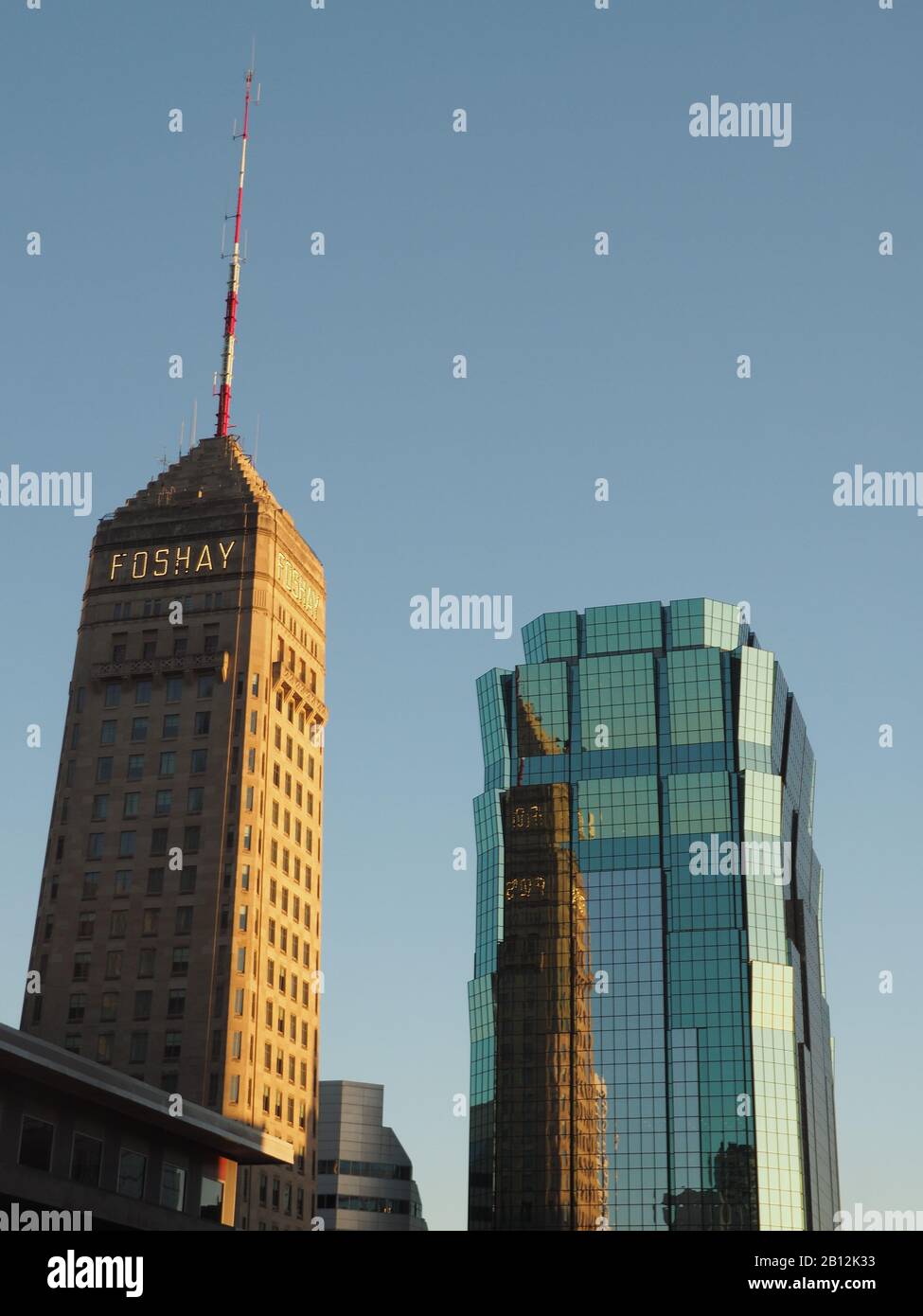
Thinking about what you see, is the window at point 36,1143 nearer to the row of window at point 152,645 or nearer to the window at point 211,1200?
the window at point 211,1200

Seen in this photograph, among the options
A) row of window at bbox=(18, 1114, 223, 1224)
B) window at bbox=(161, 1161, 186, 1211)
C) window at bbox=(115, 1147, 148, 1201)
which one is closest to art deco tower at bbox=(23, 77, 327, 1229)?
row of window at bbox=(18, 1114, 223, 1224)

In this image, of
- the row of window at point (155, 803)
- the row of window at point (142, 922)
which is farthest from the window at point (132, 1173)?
the row of window at point (155, 803)

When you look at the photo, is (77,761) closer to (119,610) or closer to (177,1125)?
(119,610)

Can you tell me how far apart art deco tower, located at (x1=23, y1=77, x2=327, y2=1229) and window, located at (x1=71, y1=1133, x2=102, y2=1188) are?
58.0m

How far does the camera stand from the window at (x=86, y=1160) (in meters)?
65.7

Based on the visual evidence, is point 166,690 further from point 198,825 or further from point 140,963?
point 140,963

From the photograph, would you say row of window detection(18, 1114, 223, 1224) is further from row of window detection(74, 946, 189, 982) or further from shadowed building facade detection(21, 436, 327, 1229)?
row of window detection(74, 946, 189, 982)

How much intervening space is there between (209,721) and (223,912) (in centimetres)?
1755

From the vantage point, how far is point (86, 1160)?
66.6m

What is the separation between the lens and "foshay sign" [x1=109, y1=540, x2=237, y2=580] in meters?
149

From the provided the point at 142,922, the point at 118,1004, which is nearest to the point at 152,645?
the point at 142,922

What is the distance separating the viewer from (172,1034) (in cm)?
12781

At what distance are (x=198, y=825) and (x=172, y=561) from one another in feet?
89.0
